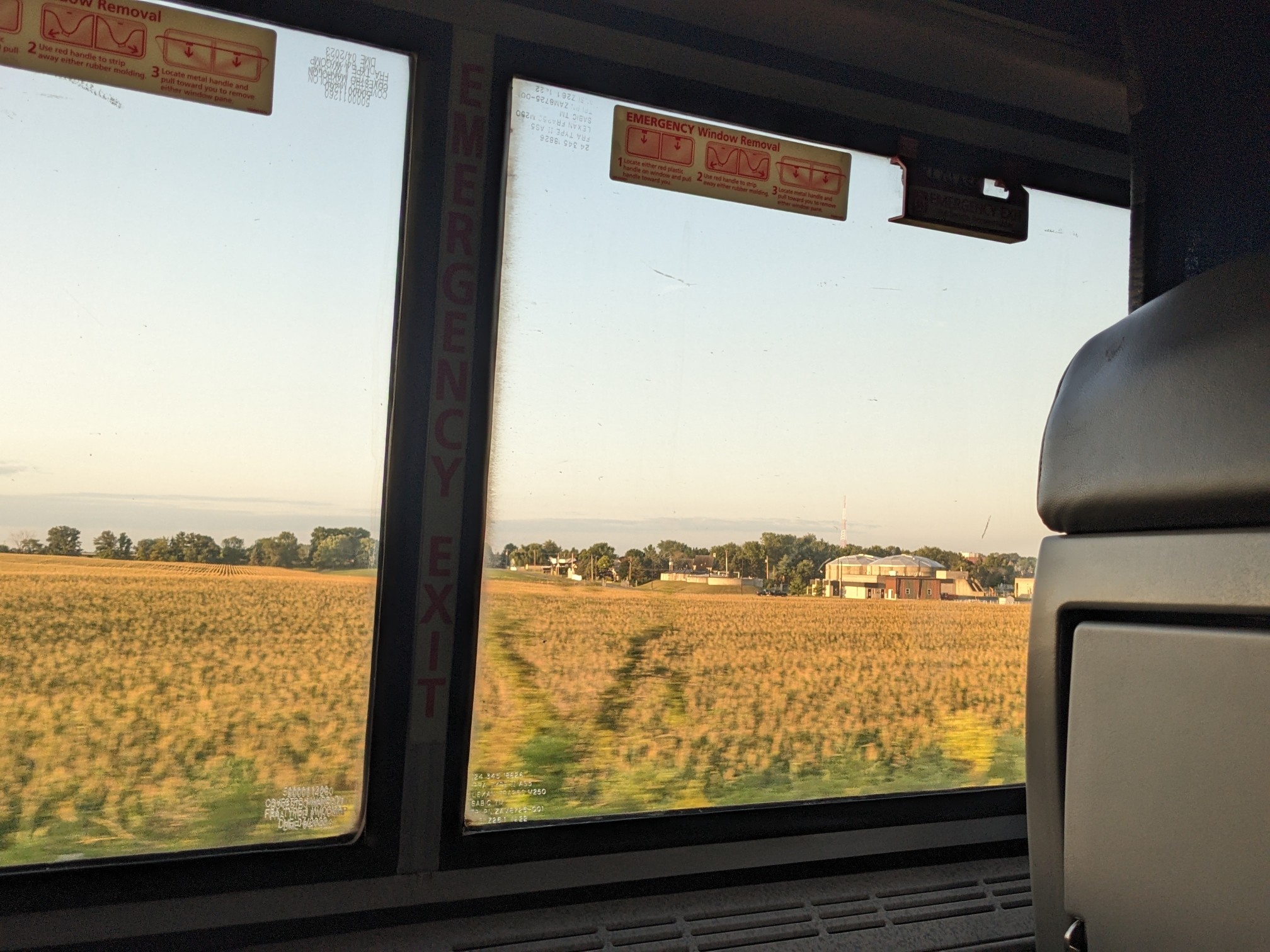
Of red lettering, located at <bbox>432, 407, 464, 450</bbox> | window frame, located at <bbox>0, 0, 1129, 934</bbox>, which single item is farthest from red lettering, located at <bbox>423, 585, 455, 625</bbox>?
red lettering, located at <bbox>432, 407, 464, 450</bbox>

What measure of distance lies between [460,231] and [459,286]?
101 mm

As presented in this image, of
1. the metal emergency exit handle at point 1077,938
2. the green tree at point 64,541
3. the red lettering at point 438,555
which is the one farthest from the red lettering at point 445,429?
the metal emergency exit handle at point 1077,938

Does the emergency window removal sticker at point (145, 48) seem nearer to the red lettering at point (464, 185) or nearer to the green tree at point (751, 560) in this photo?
the red lettering at point (464, 185)

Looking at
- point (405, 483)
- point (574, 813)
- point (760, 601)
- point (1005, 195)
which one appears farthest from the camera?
point (1005, 195)

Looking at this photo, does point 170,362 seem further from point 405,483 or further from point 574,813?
point 574,813

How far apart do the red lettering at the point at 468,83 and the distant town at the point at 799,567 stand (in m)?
0.81

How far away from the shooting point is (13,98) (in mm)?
1575

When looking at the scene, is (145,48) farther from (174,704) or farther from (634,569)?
(634,569)

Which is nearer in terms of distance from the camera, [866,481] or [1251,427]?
[1251,427]

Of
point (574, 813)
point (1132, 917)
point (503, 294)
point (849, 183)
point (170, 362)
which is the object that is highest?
point (849, 183)

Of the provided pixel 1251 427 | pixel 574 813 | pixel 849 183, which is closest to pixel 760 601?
pixel 574 813

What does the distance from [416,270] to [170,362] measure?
44 cm

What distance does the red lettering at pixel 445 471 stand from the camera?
5.93 ft

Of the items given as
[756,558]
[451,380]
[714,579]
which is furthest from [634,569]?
[451,380]
